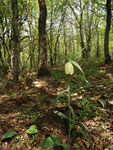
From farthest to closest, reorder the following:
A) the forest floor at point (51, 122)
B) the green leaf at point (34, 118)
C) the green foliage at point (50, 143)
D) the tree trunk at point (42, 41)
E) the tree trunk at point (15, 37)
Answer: the tree trunk at point (42, 41) → the tree trunk at point (15, 37) → the green leaf at point (34, 118) → the forest floor at point (51, 122) → the green foliage at point (50, 143)

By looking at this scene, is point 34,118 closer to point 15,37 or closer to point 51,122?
point 51,122

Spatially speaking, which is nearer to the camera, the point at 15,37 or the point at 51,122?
the point at 51,122

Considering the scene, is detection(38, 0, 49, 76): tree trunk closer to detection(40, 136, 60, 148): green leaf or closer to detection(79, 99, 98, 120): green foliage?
detection(79, 99, 98, 120): green foliage

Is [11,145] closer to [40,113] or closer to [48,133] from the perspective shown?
[48,133]

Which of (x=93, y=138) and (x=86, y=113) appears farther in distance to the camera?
(x=86, y=113)

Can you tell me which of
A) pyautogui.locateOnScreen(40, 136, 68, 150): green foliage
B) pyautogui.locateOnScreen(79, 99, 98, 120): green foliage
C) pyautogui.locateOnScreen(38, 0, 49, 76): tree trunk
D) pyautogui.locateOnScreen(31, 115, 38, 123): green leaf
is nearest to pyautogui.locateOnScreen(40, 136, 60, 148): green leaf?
pyautogui.locateOnScreen(40, 136, 68, 150): green foliage

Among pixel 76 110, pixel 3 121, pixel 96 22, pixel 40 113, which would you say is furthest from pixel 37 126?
pixel 96 22

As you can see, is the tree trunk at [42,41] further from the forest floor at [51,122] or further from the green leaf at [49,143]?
the green leaf at [49,143]

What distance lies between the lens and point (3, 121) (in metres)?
2.06

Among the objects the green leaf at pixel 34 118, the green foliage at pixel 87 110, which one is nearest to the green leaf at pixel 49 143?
the green leaf at pixel 34 118

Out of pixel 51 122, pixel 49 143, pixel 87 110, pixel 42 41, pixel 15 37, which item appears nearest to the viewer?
pixel 49 143

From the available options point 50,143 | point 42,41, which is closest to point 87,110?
point 50,143

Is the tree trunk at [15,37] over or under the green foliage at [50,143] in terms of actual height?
over

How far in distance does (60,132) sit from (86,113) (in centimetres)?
67
